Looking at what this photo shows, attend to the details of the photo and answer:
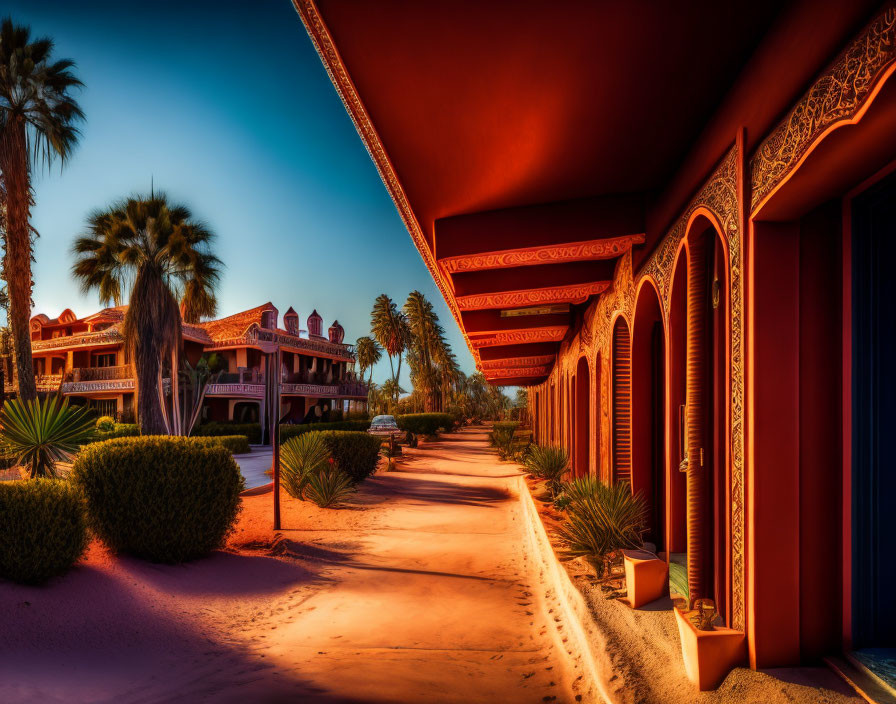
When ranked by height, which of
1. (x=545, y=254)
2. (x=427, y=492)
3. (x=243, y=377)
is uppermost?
(x=545, y=254)

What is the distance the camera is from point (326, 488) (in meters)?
10.9

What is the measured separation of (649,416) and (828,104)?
4.65m

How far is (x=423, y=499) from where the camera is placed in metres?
12.5

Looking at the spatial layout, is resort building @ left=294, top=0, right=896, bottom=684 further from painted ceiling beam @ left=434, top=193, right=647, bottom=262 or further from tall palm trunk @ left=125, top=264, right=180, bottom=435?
tall palm trunk @ left=125, top=264, right=180, bottom=435

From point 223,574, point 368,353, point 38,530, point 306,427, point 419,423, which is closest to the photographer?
point 38,530

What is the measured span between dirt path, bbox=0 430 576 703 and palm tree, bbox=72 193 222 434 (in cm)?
903

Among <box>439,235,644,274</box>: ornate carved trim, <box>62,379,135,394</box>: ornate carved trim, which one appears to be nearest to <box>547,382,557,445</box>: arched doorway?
<box>439,235,644,274</box>: ornate carved trim

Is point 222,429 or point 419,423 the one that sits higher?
point 222,429

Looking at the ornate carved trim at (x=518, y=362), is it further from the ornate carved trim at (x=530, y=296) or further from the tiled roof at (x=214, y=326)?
the tiled roof at (x=214, y=326)

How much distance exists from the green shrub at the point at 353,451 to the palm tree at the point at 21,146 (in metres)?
7.95

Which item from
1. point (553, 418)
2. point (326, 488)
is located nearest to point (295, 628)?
point (326, 488)

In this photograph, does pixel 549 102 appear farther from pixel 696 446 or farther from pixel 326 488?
pixel 326 488

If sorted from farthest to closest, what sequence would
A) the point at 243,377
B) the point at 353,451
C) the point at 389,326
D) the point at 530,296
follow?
the point at 389,326 < the point at 243,377 < the point at 353,451 < the point at 530,296

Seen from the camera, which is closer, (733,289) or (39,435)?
(733,289)
